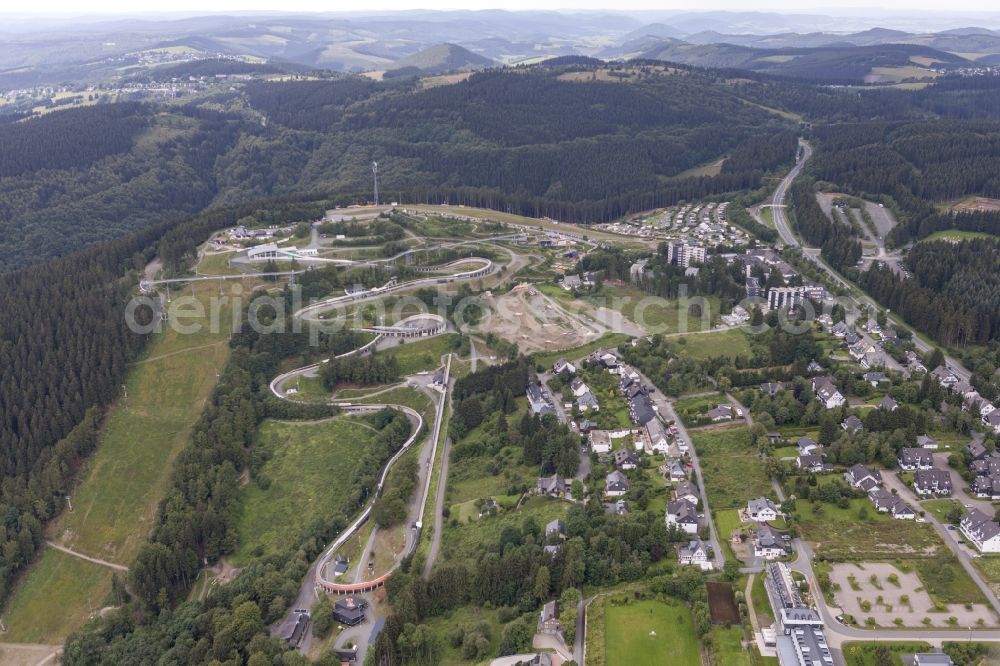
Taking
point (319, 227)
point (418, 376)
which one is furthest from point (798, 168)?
point (418, 376)

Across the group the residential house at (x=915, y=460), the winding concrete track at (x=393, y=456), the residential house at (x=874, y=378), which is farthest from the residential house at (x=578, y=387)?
the residential house at (x=915, y=460)

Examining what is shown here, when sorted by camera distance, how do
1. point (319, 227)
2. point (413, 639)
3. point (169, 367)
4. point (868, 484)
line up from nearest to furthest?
point (413, 639)
point (868, 484)
point (169, 367)
point (319, 227)

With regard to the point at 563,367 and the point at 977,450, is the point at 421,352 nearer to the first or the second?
the point at 563,367

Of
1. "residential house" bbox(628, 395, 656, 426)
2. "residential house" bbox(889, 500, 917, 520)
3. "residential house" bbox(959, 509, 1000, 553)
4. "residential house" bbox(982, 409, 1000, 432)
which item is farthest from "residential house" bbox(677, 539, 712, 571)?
"residential house" bbox(982, 409, 1000, 432)

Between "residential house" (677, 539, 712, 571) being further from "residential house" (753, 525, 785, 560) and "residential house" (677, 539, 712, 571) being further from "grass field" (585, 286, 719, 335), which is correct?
"grass field" (585, 286, 719, 335)

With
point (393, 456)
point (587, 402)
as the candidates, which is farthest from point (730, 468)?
point (393, 456)

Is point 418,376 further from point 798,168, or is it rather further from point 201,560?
point 798,168

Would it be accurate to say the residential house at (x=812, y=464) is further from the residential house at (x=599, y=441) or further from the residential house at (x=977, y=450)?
the residential house at (x=599, y=441)
